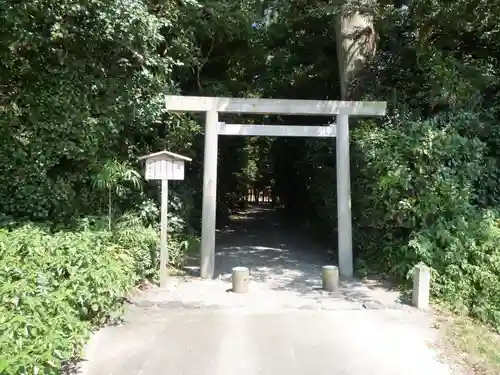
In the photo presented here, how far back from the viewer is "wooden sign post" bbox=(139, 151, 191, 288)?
6.39 meters

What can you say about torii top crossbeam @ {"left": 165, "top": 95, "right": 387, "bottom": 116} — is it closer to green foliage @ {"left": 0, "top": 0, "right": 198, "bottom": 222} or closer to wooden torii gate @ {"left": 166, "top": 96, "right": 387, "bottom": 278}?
wooden torii gate @ {"left": 166, "top": 96, "right": 387, "bottom": 278}

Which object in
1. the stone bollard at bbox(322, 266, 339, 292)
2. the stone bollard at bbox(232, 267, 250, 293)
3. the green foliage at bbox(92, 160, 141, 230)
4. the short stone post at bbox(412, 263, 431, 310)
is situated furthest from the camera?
the green foliage at bbox(92, 160, 141, 230)

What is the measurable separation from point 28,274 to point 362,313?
12.6 feet

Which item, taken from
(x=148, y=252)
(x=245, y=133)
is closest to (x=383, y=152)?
(x=245, y=133)

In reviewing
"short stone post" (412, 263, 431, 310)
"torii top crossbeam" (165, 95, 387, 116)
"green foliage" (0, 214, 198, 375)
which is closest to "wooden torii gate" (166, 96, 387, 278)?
"torii top crossbeam" (165, 95, 387, 116)

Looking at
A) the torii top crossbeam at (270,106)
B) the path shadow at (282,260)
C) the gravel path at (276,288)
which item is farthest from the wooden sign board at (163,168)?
the path shadow at (282,260)

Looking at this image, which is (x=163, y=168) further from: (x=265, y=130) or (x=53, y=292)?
(x=53, y=292)

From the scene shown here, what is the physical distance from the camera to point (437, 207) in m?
6.33

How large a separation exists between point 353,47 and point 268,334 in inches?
249

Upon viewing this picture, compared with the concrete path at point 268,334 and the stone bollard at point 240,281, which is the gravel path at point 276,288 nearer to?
the concrete path at point 268,334

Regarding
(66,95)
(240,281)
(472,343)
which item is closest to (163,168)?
(66,95)

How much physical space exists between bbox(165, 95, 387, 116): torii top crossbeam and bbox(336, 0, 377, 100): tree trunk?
143 cm

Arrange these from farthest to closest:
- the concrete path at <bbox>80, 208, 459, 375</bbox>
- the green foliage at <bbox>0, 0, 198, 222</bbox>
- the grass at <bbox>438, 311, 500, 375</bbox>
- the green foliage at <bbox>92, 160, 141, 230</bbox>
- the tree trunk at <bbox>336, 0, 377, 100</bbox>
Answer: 1. the tree trunk at <bbox>336, 0, 377, 100</bbox>
2. the green foliage at <bbox>92, 160, 141, 230</bbox>
3. the green foliage at <bbox>0, 0, 198, 222</bbox>
4. the grass at <bbox>438, 311, 500, 375</bbox>
5. the concrete path at <bbox>80, 208, 459, 375</bbox>

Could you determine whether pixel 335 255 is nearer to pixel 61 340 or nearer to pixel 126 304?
pixel 126 304
